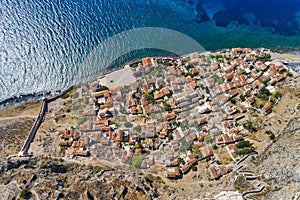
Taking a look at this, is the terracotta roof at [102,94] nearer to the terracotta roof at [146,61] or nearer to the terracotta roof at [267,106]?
the terracotta roof at [146,61]

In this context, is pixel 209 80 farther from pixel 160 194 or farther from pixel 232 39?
pixel 160 194

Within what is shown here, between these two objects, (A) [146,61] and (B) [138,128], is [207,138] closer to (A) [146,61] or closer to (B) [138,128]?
(B) [138,128]

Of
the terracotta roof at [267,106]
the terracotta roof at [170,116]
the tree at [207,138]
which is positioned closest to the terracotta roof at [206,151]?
the tree at [207,138]

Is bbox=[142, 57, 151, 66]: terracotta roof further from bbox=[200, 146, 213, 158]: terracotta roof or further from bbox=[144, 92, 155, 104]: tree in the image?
bbox=[200, 146, 213, 158]: terracotta roof

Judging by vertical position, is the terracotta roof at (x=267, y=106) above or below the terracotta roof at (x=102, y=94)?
below

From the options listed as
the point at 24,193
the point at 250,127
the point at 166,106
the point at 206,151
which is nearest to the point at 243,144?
the point at 250,127

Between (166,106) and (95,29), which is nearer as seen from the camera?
(166,106)

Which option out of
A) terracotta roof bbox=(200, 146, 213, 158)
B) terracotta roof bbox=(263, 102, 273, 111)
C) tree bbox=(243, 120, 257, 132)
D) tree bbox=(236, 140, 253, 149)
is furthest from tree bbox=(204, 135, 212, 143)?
terracotta roof bbox=(263, 102, 273, 111)

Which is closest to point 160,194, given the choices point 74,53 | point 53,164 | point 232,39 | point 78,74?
point 53,164
